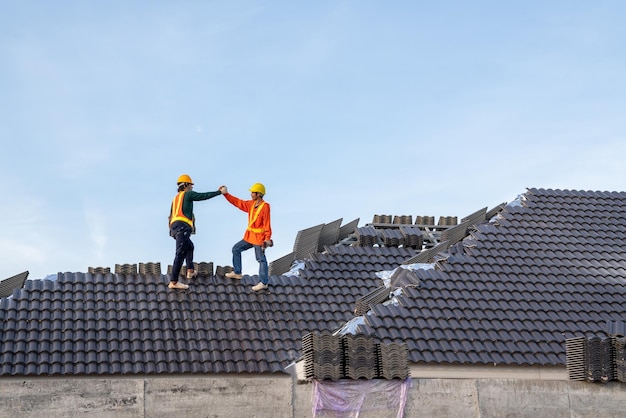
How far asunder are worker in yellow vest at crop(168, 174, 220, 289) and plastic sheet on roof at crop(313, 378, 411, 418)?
12.2 feet

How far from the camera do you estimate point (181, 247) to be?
49.5 ft

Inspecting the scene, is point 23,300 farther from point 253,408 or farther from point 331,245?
point 331,245

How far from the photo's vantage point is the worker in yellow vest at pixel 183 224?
49.2 ft

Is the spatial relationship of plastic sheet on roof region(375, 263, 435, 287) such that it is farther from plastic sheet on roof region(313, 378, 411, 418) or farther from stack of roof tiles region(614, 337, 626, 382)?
stack of roof tiles region(614, 337, 626, 382)

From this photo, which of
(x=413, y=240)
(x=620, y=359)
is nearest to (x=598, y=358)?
(x=620, y=359)

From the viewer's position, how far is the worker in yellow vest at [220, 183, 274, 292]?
15664 mm

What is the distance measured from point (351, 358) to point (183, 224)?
465cm

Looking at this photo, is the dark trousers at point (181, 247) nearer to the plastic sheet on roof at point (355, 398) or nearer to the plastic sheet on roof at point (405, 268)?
the plastic sheet on roof at point (405, 268)

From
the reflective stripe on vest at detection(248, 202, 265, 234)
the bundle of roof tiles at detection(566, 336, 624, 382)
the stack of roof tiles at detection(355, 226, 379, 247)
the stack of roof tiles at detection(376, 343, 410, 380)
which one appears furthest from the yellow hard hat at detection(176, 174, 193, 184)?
the bundle of roof tiles at detection(566, 336, 624, 382)

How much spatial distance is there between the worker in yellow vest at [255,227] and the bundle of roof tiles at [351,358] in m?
3.55

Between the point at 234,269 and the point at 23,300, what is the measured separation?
3.77 meters

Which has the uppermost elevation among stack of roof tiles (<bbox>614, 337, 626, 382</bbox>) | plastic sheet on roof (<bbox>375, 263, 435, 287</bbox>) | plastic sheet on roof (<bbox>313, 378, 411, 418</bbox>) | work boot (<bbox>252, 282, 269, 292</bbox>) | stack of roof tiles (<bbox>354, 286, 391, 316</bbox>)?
plastic sheet on roof (<bbox>375, 263, 435, 287</bbox>)

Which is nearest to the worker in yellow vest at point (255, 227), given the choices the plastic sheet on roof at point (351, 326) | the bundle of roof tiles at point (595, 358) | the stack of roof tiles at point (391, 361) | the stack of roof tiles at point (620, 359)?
the plastic sheet on roof at point (351, 326)

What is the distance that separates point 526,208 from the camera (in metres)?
18.3
